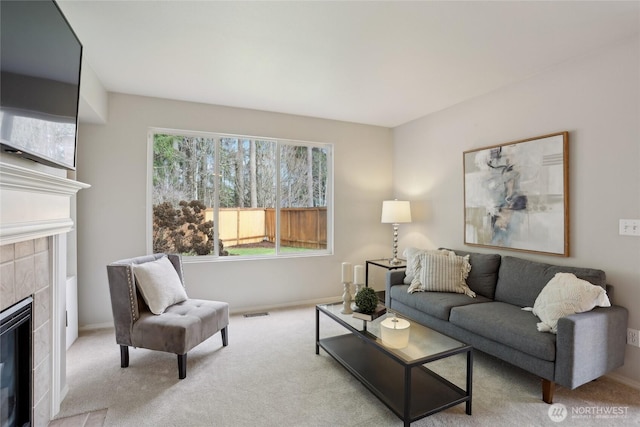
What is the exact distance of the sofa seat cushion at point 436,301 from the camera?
2839 millimetres

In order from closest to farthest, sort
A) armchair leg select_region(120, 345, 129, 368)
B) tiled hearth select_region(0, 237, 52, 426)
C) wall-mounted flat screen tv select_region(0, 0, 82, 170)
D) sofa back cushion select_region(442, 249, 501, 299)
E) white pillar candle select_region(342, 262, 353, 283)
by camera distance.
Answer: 1. wall-mounted flat screen tv select_region(0, 0, 82, 170)
2. tiled hearth select_region(0, 237, 52, 426)
3. armchair leg select_region(120, 345, 129, 368)
4. white pillar candle select_region(342, 262, 353, 283)
5. sofa back cushion select_region(442, 249, 501, 299)

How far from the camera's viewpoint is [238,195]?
13.2 feet

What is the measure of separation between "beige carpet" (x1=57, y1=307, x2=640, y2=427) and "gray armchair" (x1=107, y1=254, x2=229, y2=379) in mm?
222

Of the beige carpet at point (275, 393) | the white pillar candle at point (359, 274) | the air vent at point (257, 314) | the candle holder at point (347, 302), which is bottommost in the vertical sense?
the beige carpet at point (275, 393)

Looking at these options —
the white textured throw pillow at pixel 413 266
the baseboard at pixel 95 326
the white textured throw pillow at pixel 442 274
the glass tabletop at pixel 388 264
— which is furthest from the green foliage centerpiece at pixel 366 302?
the baseboard at pixel 95 326

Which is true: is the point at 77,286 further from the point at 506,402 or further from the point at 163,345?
the point at 506,402

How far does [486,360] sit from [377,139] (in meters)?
3.16

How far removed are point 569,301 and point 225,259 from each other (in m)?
3.31

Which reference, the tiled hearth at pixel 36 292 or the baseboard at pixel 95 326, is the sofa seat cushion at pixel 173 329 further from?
the baseboard at pixel 95 326

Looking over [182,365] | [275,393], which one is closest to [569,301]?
[275,393]

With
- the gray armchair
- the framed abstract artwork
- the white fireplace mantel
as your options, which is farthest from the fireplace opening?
the framed abstract artwork

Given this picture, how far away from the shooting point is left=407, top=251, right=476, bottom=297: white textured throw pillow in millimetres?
3184

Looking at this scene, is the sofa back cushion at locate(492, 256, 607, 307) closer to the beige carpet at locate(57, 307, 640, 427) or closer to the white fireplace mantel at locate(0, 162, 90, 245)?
the beige carpet at locate(57, 307, 640, 427)

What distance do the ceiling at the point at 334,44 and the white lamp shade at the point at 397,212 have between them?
136cm
